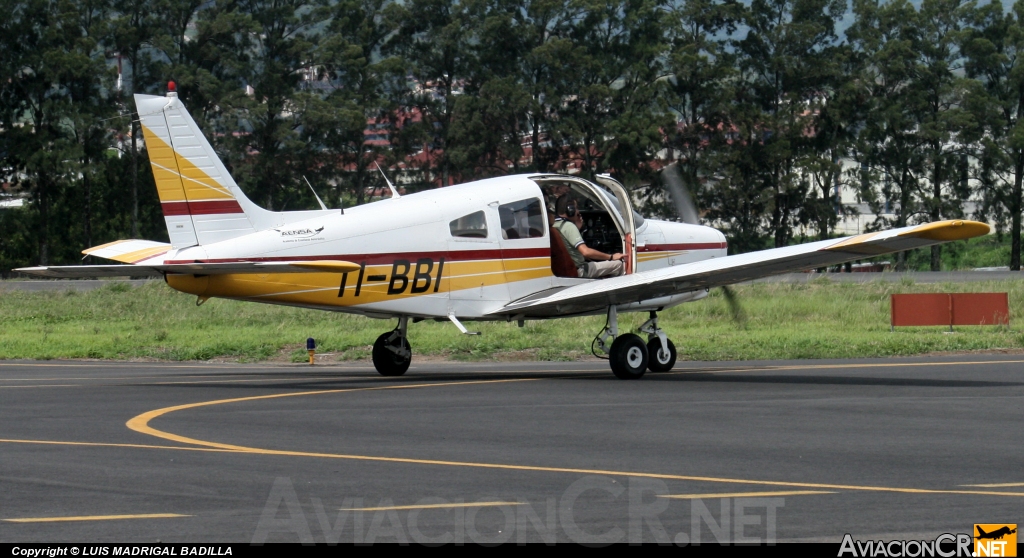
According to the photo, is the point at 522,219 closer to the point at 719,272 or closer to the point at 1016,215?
the point at 719,272

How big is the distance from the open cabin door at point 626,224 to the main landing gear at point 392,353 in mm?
3482

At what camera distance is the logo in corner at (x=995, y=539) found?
21.7 feet

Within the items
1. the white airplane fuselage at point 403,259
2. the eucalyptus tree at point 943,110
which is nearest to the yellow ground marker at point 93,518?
the white airplane fuselage at point 403,259

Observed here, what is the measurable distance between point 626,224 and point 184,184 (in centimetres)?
645

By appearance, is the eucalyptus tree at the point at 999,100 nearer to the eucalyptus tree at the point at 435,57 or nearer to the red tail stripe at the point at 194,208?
the eucalyptus tree at the point at 435,57

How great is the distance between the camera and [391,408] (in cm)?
1398

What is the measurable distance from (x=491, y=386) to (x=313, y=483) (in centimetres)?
790

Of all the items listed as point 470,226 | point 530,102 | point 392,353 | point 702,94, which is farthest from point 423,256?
point 702,94

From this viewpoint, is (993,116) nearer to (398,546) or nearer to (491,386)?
(491,386)

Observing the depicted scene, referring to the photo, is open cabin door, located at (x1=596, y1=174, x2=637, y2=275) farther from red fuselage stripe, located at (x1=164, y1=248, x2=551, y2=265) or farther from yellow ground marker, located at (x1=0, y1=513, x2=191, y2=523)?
yellow ground marker, located at (x1=0, y1=513, x2=191, y2=523)

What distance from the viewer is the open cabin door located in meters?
18.6

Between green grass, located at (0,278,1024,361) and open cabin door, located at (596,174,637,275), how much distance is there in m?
4.62

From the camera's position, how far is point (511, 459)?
33.3 feet

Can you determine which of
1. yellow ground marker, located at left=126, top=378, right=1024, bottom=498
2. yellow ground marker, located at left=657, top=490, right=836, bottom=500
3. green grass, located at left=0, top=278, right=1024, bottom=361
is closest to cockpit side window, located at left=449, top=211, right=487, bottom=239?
yellow ground marker, located at left=126, top=378, right=1024, bottom=498
